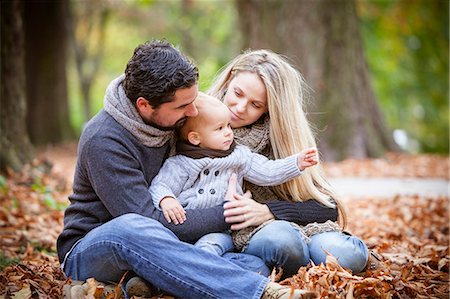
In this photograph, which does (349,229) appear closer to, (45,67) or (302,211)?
(302,211)

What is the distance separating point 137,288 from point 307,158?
119 cm

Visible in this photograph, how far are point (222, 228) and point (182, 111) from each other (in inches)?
26.8

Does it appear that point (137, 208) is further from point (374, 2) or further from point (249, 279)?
point (374, 2)

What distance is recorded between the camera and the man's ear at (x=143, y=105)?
3.24 metres

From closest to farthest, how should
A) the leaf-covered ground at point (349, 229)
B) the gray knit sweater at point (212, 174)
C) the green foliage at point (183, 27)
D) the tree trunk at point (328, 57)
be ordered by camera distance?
the leaf-covered ground at point (349, 229)
the gray knit sweater at point (212, 174)
the tree trunk at point (328, 57)
the green foliage at point (183, 27)

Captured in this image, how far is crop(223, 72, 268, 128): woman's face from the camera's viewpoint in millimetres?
3727

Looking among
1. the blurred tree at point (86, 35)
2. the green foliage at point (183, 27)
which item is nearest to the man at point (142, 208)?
the blurred tree at point (86, 35)

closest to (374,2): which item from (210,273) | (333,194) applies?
(333,194)

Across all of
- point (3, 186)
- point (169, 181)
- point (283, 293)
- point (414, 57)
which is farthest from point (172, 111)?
point (414, 57)

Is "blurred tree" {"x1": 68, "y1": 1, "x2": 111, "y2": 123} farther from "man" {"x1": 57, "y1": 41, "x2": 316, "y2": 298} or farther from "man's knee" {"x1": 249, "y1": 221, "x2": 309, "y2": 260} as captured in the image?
"man's knee" {"x1": 249, "y1": 221, "x2": 309, "y2": 260}

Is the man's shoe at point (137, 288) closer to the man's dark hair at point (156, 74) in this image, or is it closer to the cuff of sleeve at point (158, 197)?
the cuff of sleeve at point (158, 197)

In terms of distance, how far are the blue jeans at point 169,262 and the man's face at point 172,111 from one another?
0.57 metres

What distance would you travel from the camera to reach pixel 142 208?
3.17 m

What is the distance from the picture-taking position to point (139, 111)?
331cm
